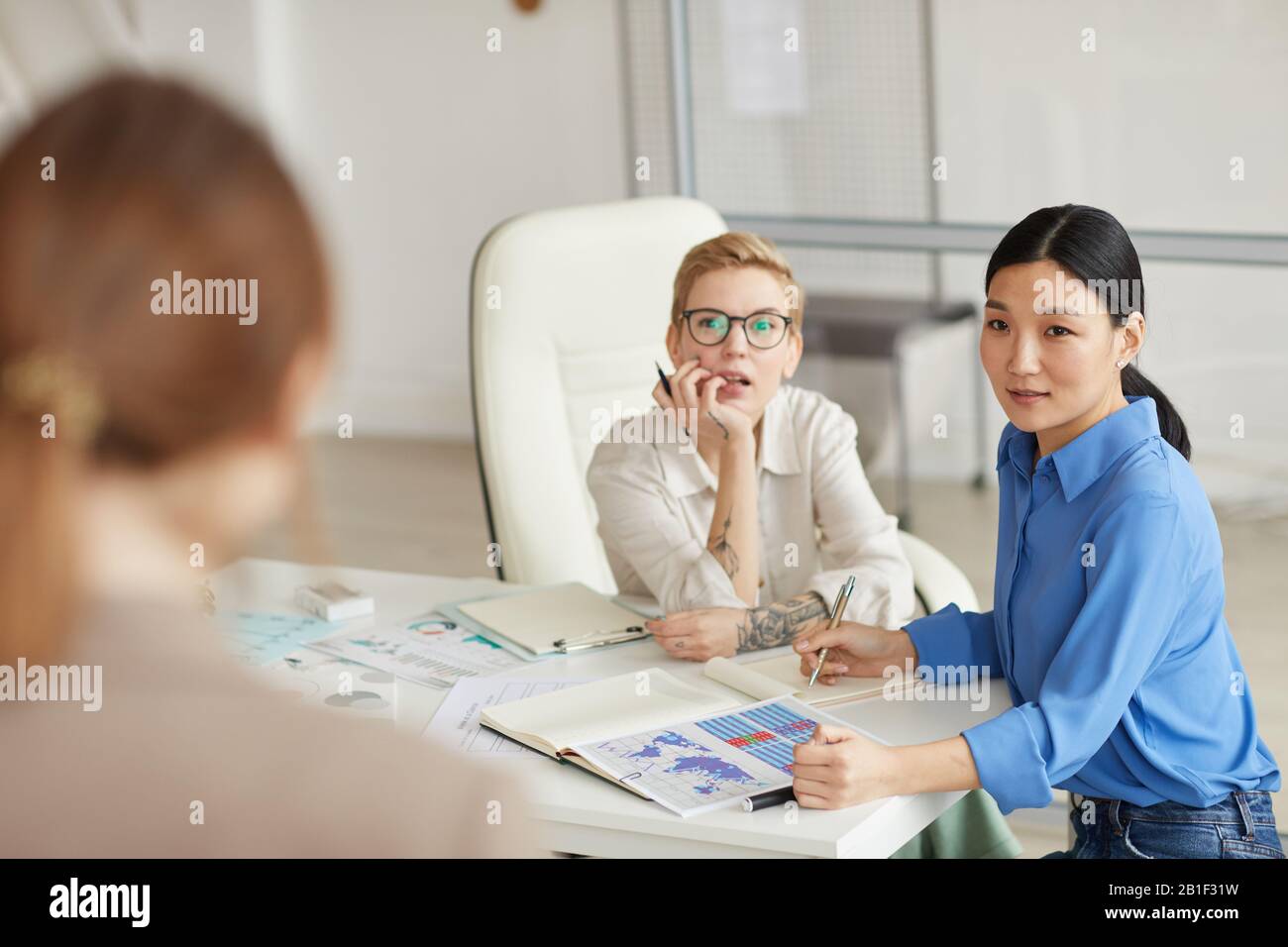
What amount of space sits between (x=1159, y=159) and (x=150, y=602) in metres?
3.82

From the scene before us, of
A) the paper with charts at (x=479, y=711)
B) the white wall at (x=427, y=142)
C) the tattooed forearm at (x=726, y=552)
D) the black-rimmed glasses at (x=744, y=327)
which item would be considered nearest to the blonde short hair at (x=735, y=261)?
the black-rimmed glasses at (x=744, y=327)

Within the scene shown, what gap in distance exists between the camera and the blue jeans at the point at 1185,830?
1.62 meters

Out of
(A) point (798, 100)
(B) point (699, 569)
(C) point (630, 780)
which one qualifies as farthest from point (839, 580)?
(A) point (798, 100)

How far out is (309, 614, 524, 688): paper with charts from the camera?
74.9 inches

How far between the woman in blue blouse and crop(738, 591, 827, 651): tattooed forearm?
30 centimetres

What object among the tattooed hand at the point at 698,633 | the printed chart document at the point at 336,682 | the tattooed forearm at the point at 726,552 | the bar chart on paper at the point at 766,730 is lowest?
the bar chart on paper at the point at 766,730

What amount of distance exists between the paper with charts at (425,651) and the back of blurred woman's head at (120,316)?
4.09 feet

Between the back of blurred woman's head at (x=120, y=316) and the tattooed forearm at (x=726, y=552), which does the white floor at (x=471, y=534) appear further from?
the back of blurred woman's head at (x=120, y=316)

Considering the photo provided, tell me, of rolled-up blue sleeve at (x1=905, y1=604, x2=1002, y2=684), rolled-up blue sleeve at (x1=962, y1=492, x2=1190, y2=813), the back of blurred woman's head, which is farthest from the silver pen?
the back of blurred woman's head

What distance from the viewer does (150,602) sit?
0.65 m

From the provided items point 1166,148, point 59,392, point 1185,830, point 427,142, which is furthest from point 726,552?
point 427,142

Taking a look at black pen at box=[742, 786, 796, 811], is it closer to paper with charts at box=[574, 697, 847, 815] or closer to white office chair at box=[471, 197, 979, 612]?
paper with charts at box=[574, 697, 847, 815]

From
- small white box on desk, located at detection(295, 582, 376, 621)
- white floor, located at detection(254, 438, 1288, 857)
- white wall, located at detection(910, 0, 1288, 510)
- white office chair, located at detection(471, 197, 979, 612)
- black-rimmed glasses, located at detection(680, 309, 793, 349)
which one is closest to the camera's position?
small white box on desk, located at detection(295, 582, 376, 621)

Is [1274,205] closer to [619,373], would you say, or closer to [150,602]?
[619,373]
